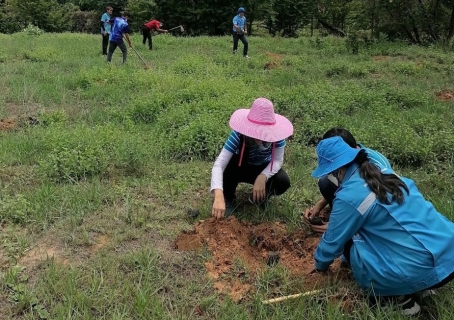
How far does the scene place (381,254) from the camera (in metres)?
2.37

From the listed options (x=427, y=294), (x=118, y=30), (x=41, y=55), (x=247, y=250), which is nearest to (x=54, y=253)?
(x=247, y=250)

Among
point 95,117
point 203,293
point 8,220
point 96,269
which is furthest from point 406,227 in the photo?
point 95,117

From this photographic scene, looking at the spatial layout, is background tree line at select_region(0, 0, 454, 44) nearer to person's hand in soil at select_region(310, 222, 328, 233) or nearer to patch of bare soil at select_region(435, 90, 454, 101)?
patch of bare soil at select_region(435, 90, 454, 101)

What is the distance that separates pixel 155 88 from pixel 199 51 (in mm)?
6614

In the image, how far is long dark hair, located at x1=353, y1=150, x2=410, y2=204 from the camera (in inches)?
90.9

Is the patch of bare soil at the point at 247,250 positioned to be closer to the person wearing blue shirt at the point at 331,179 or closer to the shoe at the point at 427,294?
the person wearing blue shirt at the point at 331,179

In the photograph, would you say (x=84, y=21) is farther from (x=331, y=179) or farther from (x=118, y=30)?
(x=331, y=179)

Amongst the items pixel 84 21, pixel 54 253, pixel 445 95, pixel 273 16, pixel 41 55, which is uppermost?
pixel 273 16

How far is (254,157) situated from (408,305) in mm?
1627

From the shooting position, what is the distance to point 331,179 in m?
3.17

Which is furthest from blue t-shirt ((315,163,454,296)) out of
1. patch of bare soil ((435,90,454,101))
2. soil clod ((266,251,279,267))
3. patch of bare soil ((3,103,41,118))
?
patch of bare soil ((435,90,454,101))

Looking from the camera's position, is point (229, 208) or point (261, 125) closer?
point (261, 125)

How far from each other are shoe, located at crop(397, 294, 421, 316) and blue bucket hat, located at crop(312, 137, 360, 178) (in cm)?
82

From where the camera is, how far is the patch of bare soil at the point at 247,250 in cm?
280
